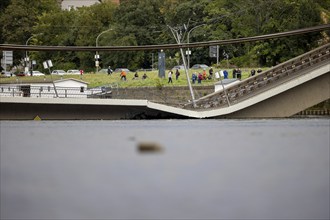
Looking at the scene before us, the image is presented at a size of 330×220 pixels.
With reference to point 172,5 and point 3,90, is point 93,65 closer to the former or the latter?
point 172,5

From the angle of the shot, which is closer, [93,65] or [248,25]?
[248,25]

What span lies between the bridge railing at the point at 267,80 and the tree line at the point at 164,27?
1248 inches

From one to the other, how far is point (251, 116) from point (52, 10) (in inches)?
3505

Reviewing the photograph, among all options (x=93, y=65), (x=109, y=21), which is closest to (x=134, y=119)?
(x=93, y=65)

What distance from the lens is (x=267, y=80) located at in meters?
79.2

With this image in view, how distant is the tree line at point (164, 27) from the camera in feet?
380

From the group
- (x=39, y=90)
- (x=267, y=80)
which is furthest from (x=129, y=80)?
(x=267, y=80)

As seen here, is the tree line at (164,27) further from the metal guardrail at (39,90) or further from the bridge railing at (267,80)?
the bridge railing at (267,80)

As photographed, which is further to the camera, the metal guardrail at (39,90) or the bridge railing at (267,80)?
the metal guardrail at (39,90)

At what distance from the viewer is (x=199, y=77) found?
107750 millimetres

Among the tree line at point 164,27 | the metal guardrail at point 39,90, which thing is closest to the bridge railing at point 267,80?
the metal guardrail at point 39,90

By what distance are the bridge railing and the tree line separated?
1248 inches

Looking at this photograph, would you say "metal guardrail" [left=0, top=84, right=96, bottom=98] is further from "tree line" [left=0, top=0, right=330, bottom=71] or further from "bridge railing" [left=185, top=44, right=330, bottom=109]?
"tree line" [left=0, top=0, right=330, bottom=71]

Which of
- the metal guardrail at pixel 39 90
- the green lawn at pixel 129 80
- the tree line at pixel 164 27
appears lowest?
the green lawn at pixel 129 80
